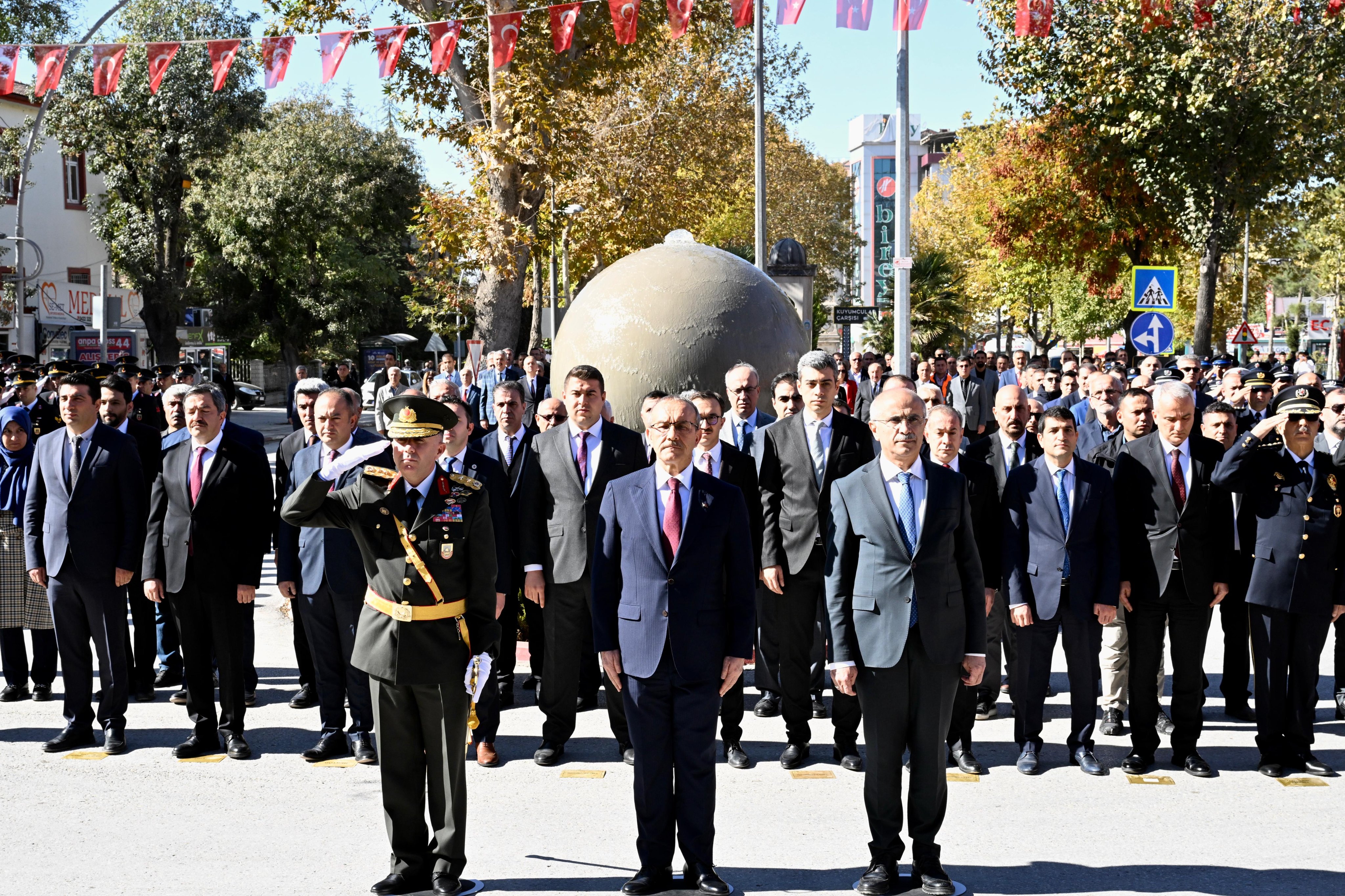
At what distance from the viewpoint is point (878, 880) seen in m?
4.98

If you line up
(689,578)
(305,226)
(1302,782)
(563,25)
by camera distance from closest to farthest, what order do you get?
(689,578)
(1302,782)
(563,25)
(305,226)

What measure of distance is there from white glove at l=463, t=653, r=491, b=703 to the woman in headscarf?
423 cm

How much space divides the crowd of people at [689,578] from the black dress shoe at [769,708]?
0.10 ft

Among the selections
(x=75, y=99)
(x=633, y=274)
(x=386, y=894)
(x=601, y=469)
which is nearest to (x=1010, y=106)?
(x=633, y=274)

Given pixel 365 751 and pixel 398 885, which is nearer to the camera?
pixel 398 885

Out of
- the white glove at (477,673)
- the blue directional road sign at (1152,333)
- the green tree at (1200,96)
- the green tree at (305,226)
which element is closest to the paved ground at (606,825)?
the white glove at (477,673)

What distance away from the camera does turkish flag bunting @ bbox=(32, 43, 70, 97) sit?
50.7ft

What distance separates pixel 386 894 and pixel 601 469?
9.17 feet

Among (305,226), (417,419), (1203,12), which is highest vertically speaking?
(305,226)

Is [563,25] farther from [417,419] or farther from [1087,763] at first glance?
[417,419]

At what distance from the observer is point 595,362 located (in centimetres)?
980

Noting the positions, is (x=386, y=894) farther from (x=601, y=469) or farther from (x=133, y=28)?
(x=133, y=28)

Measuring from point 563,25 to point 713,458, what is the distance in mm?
10667

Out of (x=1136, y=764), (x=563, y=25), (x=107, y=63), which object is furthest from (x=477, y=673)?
(x=107, y=63)
